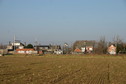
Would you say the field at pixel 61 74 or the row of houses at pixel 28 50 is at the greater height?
the row of houses at pixel 28 50

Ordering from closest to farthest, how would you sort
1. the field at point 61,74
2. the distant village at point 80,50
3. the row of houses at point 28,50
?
the field at point 61,74 < the distant village at point 80,50 < the row of houses at point 28,50

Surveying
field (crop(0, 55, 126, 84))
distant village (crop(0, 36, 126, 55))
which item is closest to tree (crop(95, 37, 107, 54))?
distant village (crop(0, 36, 126, 55))

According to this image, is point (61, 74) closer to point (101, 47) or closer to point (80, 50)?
point (101, 47)

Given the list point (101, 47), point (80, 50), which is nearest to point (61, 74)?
point (101, 47)

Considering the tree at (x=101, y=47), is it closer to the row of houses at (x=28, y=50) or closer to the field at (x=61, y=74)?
the row of houses at (x=28, y=50)

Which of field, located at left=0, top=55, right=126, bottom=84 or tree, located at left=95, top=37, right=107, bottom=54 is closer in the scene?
field, located at left=0, top=55, right=126, bottom=84

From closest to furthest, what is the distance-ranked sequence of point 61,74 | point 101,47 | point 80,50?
point 61,74 < point 101,47 < point 80,50

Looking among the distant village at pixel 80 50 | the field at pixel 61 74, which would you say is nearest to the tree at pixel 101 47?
the distant village at pixel 80 50

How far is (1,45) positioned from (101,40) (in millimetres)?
94436

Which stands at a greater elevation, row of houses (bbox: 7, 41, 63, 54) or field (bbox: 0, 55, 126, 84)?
row of houses (bbox: 7, 41, 63, 54)

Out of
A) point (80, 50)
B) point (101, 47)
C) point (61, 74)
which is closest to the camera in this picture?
point (61, 74)

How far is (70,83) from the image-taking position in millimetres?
14969

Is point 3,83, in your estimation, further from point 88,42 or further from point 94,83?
point 88,42

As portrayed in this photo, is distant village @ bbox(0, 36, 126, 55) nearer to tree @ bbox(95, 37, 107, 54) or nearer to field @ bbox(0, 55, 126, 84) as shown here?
tree @ bbox(95, 37, 107, 54)
